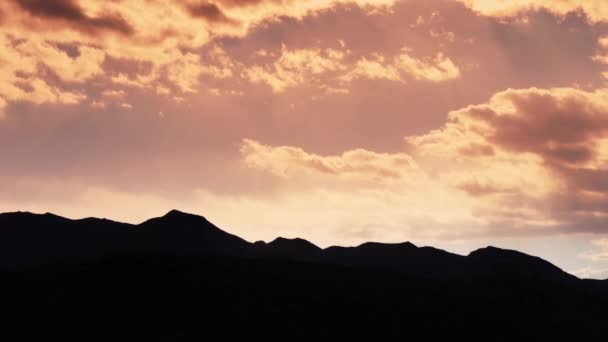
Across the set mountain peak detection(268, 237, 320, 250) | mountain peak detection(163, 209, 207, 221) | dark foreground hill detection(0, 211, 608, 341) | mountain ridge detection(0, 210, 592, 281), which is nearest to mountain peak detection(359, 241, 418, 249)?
mountain ridge detection(0, 210, 592, 281)

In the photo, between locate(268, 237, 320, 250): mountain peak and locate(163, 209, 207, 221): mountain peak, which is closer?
locate(163, 209, 207, 221): mountain peak

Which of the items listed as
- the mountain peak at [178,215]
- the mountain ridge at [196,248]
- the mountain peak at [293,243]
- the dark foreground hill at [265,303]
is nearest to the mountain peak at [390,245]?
the mountain ridge at [196,248]

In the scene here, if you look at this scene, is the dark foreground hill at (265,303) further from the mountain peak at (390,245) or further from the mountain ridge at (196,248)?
the mountain peak at (390,245)

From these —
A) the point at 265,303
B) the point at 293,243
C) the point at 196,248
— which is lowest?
the point at 265,303

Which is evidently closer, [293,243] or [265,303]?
[265,303]

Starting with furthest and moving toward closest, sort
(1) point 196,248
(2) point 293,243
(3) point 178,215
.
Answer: (2) point 293,243 < (3) point 178,215 < (1) point 196,248

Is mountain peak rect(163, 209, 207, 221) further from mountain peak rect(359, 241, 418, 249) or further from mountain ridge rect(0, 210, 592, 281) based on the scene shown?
mountain peak rect(359, 241, 418, 249)

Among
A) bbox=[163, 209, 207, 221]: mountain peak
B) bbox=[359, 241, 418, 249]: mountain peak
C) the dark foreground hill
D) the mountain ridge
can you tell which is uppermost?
bbox=[163, 209, 207, 221]: mountain peak

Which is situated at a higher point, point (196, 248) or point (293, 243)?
point (293, 243)

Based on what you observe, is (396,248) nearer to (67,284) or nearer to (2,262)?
(2,262)

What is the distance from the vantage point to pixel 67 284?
62.8 meters

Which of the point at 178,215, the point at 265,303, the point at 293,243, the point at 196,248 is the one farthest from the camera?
the point at 293,243

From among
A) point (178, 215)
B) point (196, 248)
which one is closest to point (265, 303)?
point (196, 248)

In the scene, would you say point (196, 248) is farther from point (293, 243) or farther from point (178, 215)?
point (293, 243)
